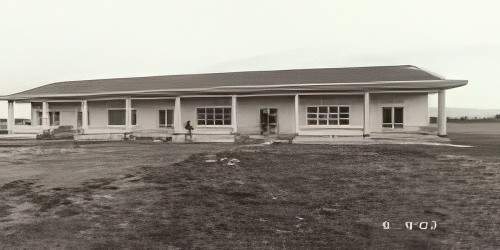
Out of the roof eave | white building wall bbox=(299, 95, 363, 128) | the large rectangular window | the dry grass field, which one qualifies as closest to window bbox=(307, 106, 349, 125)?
white building wall bbox=(299, 95, 363, 128)

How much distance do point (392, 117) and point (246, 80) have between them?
10.1 meters

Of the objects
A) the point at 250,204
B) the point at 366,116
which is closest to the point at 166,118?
the point at 366,116

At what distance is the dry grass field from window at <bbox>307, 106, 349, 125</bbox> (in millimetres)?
11476

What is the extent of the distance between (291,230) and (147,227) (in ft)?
7.57

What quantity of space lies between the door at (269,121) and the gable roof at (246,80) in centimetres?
168

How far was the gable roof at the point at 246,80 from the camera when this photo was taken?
24.5 metres

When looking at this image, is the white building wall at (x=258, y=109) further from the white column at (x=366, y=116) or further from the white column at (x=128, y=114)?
the white column at (x=128, y=114)

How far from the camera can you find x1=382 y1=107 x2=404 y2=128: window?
78.2ft

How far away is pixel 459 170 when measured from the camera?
450 inches

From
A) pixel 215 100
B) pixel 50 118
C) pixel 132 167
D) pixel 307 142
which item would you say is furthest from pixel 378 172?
pixel 50 118

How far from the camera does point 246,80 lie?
28.9 meters

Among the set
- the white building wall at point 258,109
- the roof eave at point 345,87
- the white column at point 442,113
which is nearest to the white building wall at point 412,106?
the white building wall at point 258,109

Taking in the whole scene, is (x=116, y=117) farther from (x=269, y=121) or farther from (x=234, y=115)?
(x=269, y=121)

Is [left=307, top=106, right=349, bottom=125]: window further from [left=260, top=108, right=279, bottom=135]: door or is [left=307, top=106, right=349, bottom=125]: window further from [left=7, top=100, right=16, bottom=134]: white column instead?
[left=7, top=100, right=16, bottom=134]: white column
